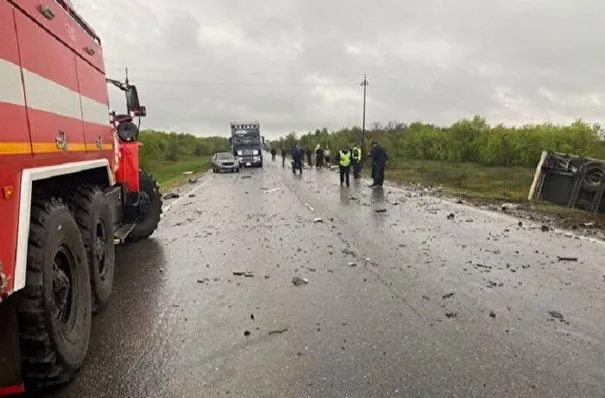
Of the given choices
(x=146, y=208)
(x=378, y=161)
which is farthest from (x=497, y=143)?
(x=146, y=208)

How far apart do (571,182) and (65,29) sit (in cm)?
1457

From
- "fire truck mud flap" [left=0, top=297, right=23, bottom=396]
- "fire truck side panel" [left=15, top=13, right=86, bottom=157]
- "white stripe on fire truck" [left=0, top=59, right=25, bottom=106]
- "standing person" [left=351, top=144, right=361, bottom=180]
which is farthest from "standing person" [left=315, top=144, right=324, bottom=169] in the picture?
"fire truck mud flap" [left=0, top=297, right=23, bottom=396]

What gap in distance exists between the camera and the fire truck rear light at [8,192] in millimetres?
2627

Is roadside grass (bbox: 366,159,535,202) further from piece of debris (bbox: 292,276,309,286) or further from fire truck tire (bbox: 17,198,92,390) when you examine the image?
fire truck tire (bbox: 17,198,92,390)

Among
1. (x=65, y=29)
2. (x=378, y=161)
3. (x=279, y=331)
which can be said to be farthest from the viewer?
(x=378, y=161)

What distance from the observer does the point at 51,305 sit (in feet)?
10.2

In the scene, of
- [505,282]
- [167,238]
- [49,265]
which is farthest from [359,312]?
[167,238]

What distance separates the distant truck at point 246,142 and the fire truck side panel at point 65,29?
38.9 meters

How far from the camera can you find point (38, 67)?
3350mm

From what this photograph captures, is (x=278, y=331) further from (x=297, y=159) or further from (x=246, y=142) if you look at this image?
(x=246, y=142)

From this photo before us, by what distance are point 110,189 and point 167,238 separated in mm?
3120

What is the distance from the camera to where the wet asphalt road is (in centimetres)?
339

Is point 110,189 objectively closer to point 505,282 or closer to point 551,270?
point 505,282

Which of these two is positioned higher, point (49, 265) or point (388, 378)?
point (49, 265)
